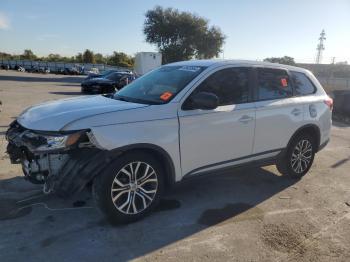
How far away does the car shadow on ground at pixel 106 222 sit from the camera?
12.3 feet

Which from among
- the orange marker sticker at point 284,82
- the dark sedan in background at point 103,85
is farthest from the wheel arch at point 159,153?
the dark sedan in background at point 103,85

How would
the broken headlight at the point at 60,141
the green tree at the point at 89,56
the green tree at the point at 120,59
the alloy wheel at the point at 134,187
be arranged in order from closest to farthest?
the broken headlight at the point at 60,141
the alloy wheel at the point at 134,187
the green tree at the point at 120,59
the green tree at the point at 89,56

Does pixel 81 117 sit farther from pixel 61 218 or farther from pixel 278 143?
pixel 278 143

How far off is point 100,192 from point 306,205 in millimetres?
2817

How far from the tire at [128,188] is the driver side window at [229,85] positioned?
3.78 feet

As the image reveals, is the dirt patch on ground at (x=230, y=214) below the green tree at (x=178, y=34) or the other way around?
below

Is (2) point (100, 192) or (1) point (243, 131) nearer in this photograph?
(2) point (100, 192)

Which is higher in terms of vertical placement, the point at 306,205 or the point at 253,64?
the point at 253,64

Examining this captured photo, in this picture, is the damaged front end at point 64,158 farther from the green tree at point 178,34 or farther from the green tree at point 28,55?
the green tree at point 28,55

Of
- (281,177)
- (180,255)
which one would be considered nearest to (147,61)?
(281,177)

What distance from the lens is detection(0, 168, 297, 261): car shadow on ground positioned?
3.75 meters

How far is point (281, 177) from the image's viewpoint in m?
6.29

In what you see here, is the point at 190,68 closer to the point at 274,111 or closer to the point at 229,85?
the point at 229,85

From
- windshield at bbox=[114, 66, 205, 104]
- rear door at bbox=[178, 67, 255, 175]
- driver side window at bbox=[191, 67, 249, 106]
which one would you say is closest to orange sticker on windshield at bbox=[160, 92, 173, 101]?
windshield at bbox=[114, 66, 205, 104]
